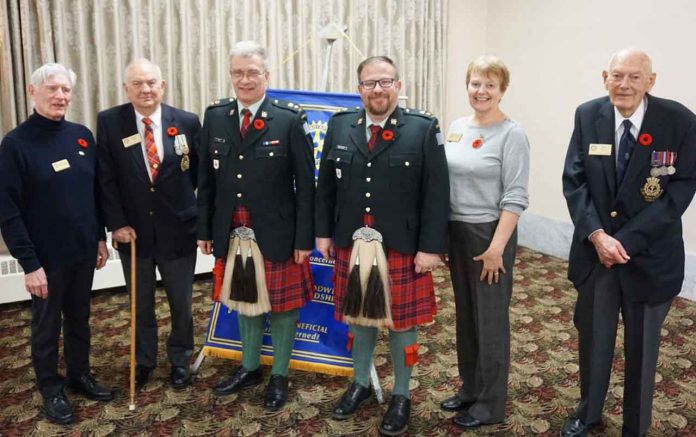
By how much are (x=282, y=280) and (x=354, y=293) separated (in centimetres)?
38

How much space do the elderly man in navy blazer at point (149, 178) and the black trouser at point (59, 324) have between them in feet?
0.79

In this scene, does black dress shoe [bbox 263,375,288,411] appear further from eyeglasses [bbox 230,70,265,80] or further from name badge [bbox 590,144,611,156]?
name badge [bbox 590,144,611,156]

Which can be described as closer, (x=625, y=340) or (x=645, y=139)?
(x=645, y=139)

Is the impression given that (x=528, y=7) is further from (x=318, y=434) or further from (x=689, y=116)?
(x=318, y=434)

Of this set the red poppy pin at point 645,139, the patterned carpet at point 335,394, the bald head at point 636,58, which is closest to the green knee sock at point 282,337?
the patterned carpet at point 335,394

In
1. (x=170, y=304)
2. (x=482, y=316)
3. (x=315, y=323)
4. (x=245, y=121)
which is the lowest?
(x=315, y=323)

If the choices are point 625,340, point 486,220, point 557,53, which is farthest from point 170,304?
point 557,53

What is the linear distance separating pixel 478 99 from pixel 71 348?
2035 millimetres

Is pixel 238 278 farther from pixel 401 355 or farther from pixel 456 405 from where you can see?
pixel 456 405

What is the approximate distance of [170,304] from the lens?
2768 millimetres

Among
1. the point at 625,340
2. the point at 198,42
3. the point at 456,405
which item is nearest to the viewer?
the point at 625,340

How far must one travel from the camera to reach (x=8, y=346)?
10.7 ft

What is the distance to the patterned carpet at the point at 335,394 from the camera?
2.39m

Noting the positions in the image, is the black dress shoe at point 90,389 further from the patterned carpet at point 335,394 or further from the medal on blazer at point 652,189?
the medal on blazer at point 652,189
